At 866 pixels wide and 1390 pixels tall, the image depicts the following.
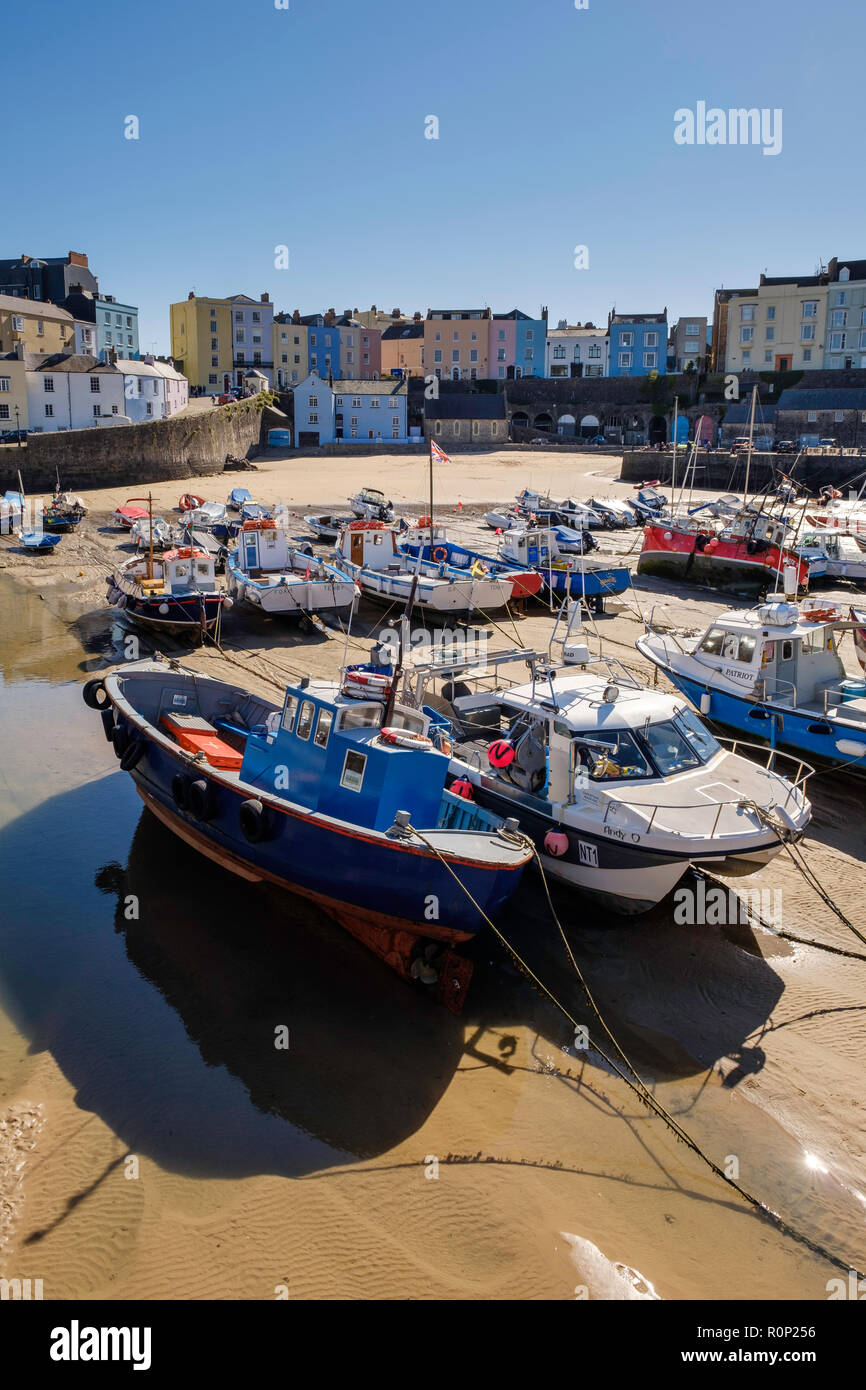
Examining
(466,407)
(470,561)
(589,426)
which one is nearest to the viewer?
(470,561)

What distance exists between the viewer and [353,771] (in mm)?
9352

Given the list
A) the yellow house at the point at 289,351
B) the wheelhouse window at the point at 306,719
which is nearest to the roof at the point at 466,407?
the yellow house at the point at 289,351

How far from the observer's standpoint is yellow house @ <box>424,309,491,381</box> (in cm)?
7531

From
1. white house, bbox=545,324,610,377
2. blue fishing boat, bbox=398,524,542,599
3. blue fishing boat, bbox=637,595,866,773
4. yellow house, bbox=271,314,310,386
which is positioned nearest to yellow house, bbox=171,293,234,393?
yellow house, bbox=271,314,310,386

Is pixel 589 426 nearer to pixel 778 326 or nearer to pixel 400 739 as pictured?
pixel 778 326

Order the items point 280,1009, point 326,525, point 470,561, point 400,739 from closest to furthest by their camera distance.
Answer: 1. point 280,1009
2. point 400,739
3. point 470,561
4. point 326,525

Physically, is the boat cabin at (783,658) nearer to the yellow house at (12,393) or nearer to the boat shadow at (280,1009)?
the boat shadow at (280,1009)

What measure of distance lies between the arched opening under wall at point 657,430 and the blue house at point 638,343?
12413mm

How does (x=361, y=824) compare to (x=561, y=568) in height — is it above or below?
below

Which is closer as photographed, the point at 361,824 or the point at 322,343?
the point at 361,824

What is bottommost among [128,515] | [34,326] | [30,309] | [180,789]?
[180,789]

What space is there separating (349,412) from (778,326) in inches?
1242

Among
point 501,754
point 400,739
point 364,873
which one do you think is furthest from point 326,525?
point 364,873

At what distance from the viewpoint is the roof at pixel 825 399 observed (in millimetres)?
57500
